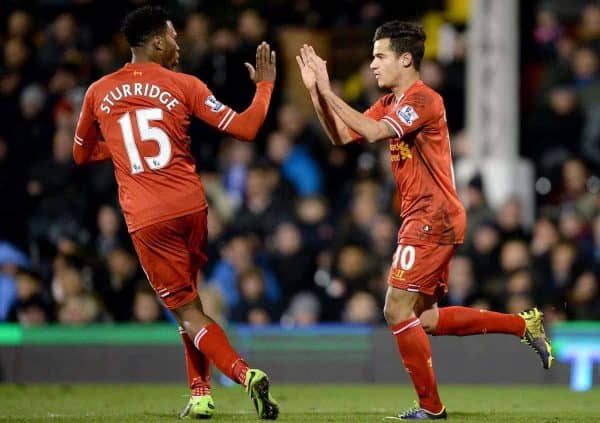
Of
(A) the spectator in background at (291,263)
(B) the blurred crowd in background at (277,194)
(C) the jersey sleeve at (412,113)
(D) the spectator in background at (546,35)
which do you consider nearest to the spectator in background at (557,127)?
(B) the blurred crowd in background at (277,194)

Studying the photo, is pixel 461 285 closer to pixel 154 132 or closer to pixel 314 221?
pixel 314 221

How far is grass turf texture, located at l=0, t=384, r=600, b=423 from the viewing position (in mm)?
8508

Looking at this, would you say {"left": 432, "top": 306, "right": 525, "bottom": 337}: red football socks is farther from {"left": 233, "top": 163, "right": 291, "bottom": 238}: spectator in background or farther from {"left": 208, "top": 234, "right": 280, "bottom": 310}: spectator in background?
{"left": 233, "top": 163, "right": 291, "bottom": 238}: spectator in background

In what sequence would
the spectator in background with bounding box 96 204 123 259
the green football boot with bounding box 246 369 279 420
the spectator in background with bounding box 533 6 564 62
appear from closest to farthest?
the green football boot with bounding box 246 369 279 420, the spectator in background with bounding box 96 204 123 259, the spectator in background with bounding box 533 6 564 62

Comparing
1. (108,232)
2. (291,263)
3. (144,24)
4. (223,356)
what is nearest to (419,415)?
(223,356)

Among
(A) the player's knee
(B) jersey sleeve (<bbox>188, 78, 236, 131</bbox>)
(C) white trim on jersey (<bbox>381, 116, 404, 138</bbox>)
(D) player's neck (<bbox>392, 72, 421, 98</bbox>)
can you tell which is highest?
(D) player's neck (<bbox>392, 72, 421, 98</bbox>)

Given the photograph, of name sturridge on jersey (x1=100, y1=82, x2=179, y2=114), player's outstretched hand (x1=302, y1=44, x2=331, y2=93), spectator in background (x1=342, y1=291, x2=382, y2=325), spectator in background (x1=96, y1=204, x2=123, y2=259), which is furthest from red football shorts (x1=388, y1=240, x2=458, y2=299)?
spectator in background (x1=96, y1=204, x2=123, y2=259)

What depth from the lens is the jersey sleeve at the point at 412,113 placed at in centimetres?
793

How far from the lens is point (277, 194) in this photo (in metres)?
14.4

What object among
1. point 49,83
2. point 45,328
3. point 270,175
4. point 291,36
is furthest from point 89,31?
point 45,328

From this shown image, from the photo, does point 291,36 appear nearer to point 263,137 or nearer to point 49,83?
point 263,137

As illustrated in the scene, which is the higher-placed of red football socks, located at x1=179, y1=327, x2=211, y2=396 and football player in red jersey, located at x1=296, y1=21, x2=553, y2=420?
football player in red jersey, located at x1=296, y1=21, x2=553, y2=420

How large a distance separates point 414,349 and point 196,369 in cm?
138

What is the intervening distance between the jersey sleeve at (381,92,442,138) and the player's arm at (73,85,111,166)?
1729 mm
